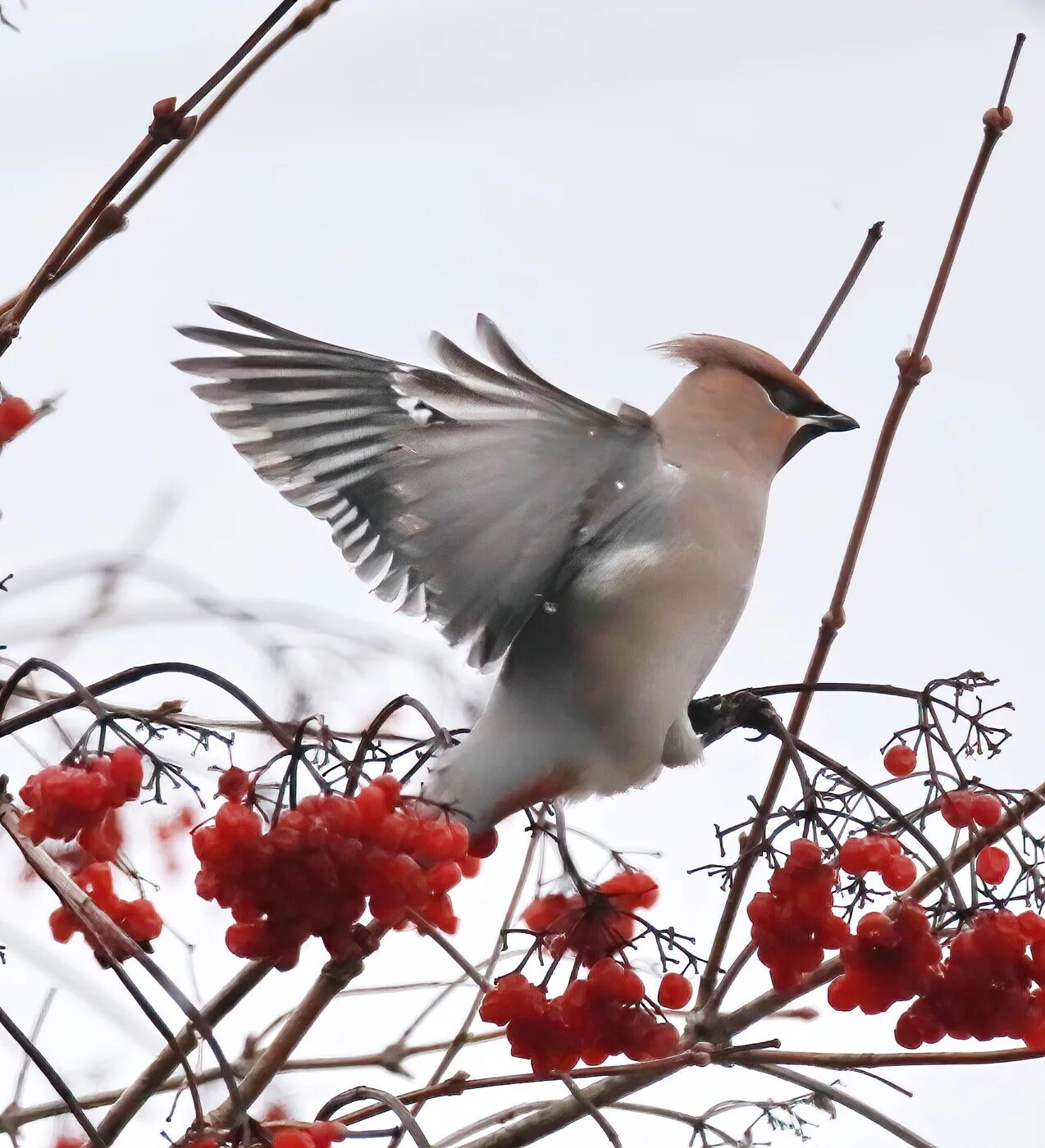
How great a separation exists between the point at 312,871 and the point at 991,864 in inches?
21.5

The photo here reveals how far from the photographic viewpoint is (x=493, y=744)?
1.33 meters

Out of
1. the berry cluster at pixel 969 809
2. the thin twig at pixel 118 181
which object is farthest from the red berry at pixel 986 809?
the thin twig at pixel 118 181

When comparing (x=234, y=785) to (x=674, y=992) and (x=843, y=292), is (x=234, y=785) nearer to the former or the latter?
(x=674, y=992)

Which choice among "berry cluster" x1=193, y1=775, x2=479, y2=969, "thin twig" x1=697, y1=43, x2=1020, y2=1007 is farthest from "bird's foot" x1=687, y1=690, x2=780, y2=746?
"berry cluster" x1=193, y1=775, x2=479, y2=969

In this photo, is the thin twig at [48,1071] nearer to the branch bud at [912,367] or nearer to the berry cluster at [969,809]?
the berry cluster at [969,809]

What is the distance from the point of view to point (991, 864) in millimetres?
1166

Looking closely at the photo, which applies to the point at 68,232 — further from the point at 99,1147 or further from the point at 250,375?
the point at 99,1147

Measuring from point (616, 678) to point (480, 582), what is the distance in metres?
0.16

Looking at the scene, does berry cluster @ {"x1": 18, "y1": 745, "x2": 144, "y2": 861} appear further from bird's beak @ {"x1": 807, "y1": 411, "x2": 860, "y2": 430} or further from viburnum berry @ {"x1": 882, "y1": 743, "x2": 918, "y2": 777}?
bird's beak @ {"x1": 807, "y1": 411, "x2": 860, "y2": 430}

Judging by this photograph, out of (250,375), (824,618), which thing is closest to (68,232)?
(250,375)

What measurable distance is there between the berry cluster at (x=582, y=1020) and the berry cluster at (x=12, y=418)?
593 mm

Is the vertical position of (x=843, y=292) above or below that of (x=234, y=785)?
above

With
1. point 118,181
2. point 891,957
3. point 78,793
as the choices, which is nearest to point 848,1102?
point 891,957

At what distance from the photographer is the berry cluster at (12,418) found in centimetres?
120
